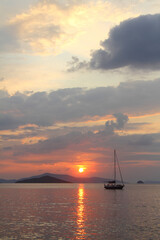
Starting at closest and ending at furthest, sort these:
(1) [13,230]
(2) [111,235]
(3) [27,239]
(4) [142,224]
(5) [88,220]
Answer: (3) [27,239] → (2) [111,235] → (1) [13,230] → (4) [142,224] → (5) [88,220]

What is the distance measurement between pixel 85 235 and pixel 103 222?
50.1ft

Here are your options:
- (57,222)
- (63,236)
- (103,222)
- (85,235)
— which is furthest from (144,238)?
(57,222)

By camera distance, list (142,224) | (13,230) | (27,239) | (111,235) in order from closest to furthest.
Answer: (27,239), (111,235), (13,230), (142,224)

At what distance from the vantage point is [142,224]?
63.3 m

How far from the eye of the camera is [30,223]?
63375 millimetres

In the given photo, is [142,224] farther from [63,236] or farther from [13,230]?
[13,230]

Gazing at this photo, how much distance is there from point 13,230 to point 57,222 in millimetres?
12795

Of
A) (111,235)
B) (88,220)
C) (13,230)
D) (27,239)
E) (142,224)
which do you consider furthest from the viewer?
(88,220)

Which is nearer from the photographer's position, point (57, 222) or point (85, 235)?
point (85, 235)

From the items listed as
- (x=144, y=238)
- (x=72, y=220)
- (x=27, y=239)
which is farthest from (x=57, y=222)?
(x=144, y=238)

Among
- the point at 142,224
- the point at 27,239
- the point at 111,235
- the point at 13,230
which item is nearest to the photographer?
the point at 27,239

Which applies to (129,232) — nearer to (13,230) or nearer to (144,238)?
(144,238)

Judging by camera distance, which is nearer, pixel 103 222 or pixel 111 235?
pixel 111 235

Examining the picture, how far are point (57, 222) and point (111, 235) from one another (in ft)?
58.1
